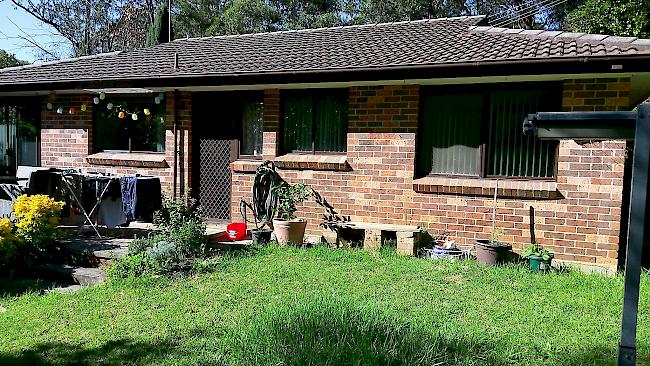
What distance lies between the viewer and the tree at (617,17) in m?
12.8

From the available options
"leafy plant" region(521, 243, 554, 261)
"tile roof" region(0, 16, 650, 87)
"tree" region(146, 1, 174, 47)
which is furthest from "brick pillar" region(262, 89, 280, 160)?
"tree" region(146, 1, 174, 47)

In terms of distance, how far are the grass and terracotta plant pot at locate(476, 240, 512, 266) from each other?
10.7 inches

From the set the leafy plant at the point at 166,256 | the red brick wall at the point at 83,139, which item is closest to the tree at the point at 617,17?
the red brick wall at the point at 83,139

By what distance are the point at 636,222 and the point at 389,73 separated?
594 centimetres

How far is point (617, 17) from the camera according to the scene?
13.2 meters

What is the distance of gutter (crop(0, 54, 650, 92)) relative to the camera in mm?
6382

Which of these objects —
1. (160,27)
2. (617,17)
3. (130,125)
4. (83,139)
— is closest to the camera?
(130,125)

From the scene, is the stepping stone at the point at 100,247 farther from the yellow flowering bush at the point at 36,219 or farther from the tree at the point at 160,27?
the tree at the point at 160,27

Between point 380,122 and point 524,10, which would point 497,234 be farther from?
point 524,10

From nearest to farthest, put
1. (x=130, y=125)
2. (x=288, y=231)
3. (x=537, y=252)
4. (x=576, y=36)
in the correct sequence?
(x=537, y=252) → (x=576, y=36) → (x=288, y=231) → (x=130, y=125)

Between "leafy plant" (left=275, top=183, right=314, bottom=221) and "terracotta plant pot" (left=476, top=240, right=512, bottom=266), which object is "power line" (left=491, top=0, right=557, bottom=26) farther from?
"terracotta plant pot" (left=476, top=240, right=512, bottom=266)

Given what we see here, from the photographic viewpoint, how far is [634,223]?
2014 mm

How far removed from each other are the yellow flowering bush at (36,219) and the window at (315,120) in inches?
155

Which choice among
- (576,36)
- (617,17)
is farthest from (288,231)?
(617,17)
